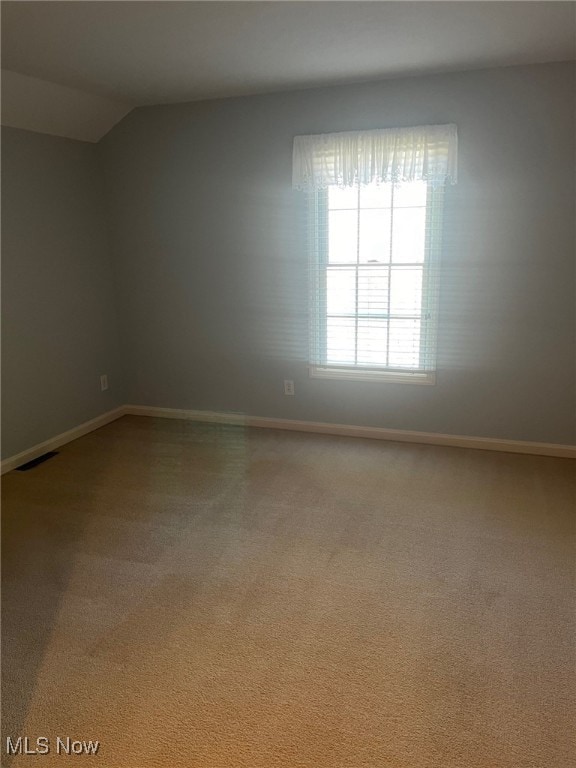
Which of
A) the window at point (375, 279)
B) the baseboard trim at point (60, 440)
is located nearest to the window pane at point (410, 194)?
the window at point (375, 279)

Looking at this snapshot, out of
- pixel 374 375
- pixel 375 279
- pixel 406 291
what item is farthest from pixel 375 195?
pixel 374 375

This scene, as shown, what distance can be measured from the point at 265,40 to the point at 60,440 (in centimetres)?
289

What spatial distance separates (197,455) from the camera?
370 cm

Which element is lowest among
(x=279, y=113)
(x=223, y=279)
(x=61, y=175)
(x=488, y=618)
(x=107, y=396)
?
(x=488, y=618)

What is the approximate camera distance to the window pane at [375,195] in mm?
3447

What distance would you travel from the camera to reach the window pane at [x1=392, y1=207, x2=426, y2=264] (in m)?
3.44

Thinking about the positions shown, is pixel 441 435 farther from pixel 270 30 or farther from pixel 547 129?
pixel 270 30

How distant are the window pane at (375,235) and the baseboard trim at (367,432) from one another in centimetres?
121

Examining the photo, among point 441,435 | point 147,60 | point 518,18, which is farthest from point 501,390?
point 147,60

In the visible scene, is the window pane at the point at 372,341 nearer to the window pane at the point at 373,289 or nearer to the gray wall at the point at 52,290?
the window pane at the point at 373,289

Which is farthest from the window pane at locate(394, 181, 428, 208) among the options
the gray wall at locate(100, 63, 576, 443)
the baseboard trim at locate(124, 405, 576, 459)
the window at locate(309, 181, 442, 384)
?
the baseboard trim at locate(124, 405, 576, 459)

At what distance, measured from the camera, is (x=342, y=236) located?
3623 millimetres

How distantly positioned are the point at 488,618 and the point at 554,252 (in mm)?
2190

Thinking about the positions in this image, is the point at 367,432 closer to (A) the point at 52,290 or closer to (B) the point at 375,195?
(B) the point at 375,195
